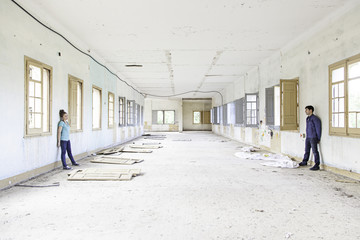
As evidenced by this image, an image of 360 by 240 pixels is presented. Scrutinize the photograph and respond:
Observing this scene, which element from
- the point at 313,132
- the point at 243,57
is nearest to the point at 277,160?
the point at 313,132

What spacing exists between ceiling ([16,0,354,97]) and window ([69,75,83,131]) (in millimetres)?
1076

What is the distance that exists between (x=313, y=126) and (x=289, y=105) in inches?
40.2

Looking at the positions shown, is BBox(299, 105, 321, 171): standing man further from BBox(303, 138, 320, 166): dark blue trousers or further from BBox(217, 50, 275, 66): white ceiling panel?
BBox(217, 50, 275, 66): white ceiling panel

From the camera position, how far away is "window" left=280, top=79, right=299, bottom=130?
634 centimetres

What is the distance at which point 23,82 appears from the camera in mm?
4242

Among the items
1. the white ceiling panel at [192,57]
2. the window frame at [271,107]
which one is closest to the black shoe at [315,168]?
the window frame at [271,107]

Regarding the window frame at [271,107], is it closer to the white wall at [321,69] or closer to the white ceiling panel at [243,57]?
the white wall at [321,69]

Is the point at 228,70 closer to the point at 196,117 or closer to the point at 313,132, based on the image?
the point at 313,132

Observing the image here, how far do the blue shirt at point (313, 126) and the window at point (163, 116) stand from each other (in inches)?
763

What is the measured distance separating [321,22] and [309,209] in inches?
158

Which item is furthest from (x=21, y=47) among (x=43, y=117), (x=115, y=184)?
(x=115, y=184)

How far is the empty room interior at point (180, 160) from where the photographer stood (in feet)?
8.85

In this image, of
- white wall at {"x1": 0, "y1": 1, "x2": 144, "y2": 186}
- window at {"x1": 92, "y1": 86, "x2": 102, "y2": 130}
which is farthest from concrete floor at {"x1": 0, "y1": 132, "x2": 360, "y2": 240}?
window at {"x1": 92, "y1": 86, "x2": 102, "y2": 130}

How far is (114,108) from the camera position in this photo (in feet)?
34.0
